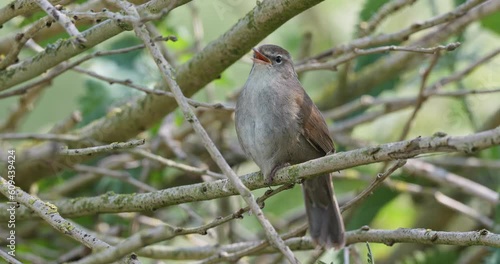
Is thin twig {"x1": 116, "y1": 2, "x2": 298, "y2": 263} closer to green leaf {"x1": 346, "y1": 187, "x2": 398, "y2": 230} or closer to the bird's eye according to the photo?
the bird's eye

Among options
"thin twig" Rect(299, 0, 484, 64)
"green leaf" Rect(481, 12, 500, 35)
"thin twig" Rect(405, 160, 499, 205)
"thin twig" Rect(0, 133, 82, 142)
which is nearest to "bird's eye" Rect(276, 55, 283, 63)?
"thin twig" Rect(299, 0, 484, 64)

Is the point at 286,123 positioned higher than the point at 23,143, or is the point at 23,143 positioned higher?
the point at 23,143

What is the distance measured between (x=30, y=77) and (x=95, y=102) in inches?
56.9

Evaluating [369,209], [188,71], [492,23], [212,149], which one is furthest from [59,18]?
[492,23]

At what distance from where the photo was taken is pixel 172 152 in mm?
5723

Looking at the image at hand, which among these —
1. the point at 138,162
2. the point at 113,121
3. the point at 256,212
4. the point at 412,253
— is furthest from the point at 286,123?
the point at 412,253

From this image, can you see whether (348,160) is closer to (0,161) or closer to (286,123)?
(286,123)

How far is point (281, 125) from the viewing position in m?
4.07

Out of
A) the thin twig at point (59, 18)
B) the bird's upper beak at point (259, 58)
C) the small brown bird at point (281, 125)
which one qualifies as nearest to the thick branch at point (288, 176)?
the small brown bird at point (281, 125)

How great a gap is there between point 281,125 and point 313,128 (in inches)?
8.9

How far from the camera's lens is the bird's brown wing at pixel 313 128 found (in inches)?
164

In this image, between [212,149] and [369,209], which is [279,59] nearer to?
[369,209]

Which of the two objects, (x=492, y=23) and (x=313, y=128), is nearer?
(x=313, y=128)

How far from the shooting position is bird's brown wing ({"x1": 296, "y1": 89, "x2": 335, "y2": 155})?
417 centimetres
